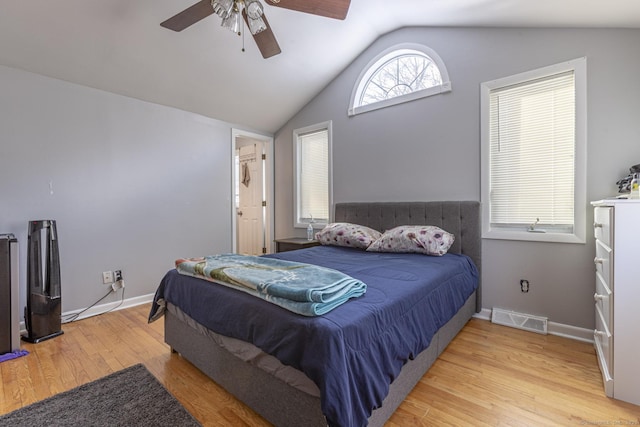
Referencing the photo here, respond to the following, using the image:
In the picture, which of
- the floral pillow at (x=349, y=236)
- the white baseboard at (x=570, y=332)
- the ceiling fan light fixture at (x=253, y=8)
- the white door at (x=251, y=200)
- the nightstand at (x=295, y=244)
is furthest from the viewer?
the white door at (x=251, y=200)

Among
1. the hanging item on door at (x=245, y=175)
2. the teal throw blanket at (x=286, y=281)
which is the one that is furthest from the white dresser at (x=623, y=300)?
the hanging item on door at (x=245, y=175)

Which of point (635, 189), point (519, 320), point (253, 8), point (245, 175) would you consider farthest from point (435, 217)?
point (245, 175)

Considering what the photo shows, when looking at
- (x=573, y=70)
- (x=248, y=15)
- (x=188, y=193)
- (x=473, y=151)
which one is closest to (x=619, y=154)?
(x=573, y=70)

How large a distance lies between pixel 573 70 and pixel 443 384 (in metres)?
2.56

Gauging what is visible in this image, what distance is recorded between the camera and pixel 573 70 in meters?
2.27

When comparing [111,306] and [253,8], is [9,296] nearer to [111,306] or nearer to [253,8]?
[111,306]

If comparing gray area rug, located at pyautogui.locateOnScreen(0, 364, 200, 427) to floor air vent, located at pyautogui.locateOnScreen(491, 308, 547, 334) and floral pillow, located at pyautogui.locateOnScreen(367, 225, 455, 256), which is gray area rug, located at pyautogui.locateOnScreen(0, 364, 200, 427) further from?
floor air vent, located at pyautogui.locateOnScreen(491, 308, 547, 334)

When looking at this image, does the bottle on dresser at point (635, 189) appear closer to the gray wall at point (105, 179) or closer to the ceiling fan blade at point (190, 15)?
the ceiling fan blade at point (190, 15)

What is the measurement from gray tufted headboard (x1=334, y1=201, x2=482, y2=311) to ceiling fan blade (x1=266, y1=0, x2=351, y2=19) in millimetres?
1911

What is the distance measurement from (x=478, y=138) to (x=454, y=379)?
2068mm

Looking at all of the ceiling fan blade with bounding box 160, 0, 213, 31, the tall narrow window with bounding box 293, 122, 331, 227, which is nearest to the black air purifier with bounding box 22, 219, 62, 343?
the ceiling fan blade with bounding box 160, 0, 213, 31

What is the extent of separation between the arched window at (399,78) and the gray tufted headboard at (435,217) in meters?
1.15

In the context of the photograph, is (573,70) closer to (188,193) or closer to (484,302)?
(484,302)

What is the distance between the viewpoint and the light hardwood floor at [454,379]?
146 cm
